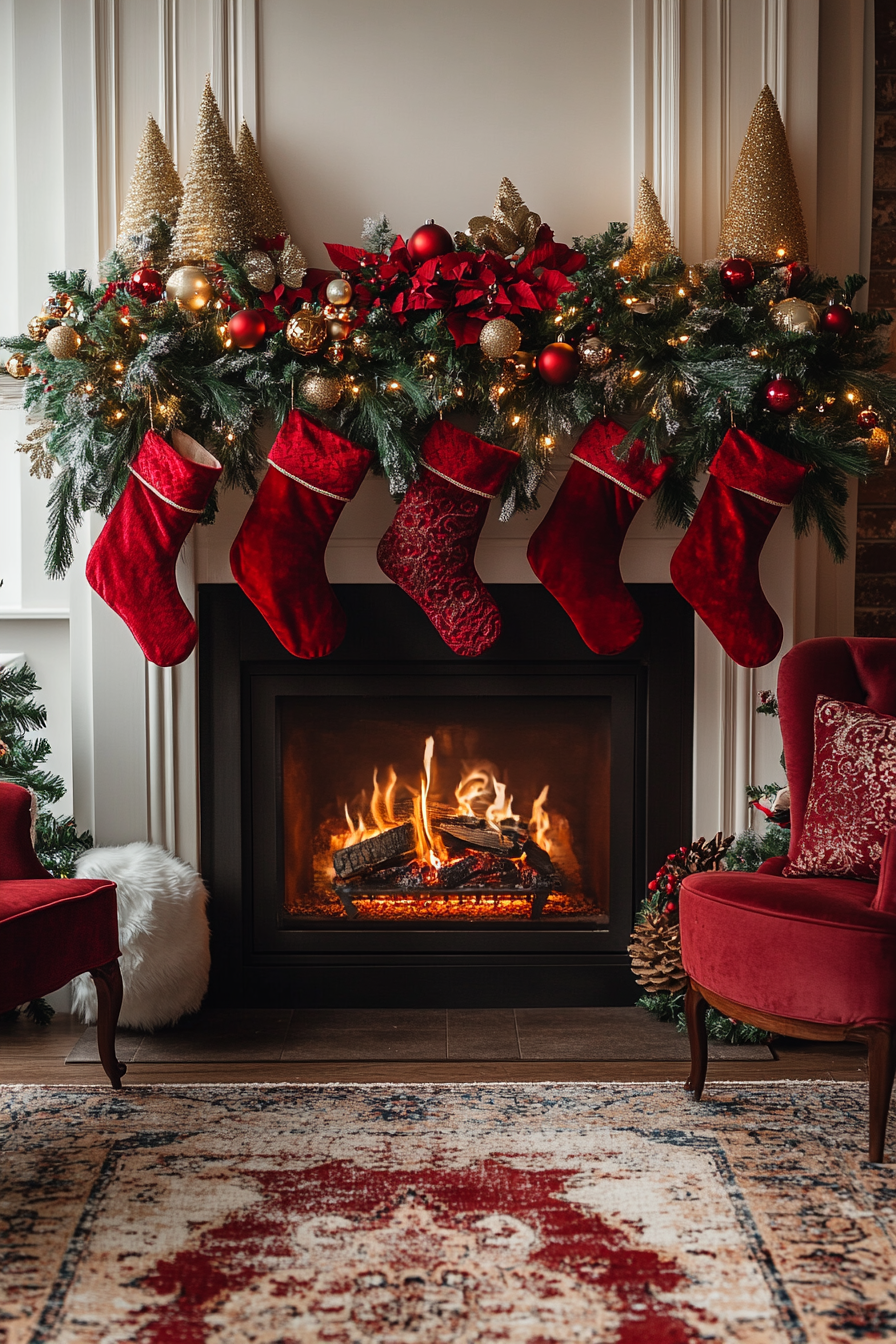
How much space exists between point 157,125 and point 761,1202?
261cm

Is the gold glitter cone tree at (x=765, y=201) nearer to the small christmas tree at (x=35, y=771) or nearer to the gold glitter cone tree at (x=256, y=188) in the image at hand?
the gold glitter cone tree at (x=256, y=188)

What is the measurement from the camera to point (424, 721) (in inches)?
104

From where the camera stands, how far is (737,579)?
7.57ft

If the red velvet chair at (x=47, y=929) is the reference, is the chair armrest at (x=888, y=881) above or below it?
above

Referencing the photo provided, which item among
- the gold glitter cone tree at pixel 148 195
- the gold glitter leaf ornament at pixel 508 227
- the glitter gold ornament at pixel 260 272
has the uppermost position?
the gold glitter cone tree at pixel 148 195

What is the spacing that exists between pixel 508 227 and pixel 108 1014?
1928 millimetres

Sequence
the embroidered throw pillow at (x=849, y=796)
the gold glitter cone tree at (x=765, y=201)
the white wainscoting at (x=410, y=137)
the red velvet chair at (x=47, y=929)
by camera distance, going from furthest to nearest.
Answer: the white wainscoting at (x=410, y=137)
the gold glitter cone tree at (x=765, y=201)
the embroidered throw pillow at (x=849, y=796)
the red velvet chair at (x=47, y=929)

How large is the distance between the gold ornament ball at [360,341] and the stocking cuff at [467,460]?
0.79 ft

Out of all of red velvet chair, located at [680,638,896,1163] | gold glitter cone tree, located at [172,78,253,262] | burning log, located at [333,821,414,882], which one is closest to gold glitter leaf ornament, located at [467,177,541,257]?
gold glitter cone tree, located at [172,78,253,262]

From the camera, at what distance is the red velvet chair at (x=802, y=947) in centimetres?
176

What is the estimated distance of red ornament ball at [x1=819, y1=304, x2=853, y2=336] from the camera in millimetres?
2186

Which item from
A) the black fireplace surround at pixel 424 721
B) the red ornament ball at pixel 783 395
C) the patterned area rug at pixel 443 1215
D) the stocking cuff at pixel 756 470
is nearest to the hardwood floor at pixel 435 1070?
the patterned area rug at pixel 443 1215

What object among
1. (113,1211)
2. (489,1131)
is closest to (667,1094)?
(489,1131)

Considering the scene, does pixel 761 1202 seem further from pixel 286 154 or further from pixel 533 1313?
pixel 286 154
